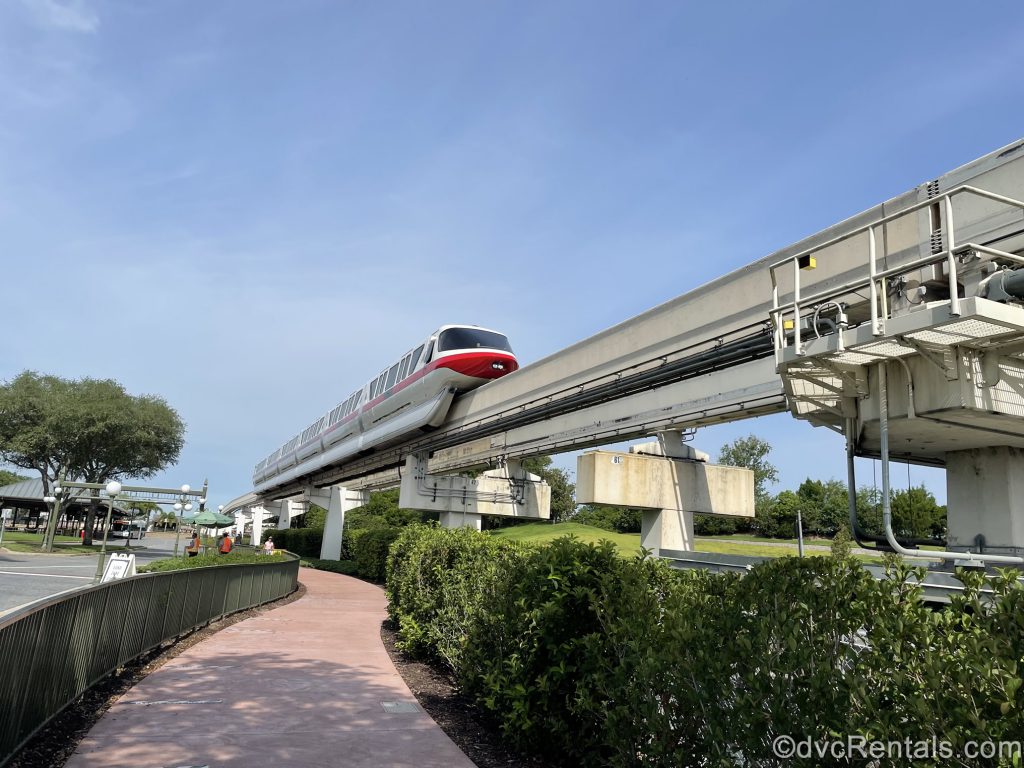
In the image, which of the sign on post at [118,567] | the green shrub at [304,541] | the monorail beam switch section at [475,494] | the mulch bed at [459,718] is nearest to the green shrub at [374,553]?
the monorail beam switch section at [475,494]

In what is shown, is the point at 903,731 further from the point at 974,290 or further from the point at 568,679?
the point at 974,290

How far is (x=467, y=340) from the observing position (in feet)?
60.2

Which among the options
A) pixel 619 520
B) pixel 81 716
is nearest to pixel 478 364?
pixel 81 716

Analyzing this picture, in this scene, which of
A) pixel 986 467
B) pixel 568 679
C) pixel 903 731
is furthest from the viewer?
pixel 986 467

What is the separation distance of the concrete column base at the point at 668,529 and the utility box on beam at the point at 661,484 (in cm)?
14

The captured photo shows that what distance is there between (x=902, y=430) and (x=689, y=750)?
3805 mm

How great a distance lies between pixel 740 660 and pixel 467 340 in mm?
15532

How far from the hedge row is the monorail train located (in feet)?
38.2

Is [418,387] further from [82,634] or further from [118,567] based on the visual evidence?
[82,634]

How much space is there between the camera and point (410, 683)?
26.9 feet

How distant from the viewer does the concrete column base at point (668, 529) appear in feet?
39.3

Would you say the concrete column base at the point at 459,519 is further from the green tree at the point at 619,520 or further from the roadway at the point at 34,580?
the green tree at the point at 619,520

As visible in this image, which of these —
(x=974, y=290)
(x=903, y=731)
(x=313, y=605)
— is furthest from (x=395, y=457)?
(x=903, y=731)

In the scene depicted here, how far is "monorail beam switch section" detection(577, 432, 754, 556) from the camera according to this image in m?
11.6
